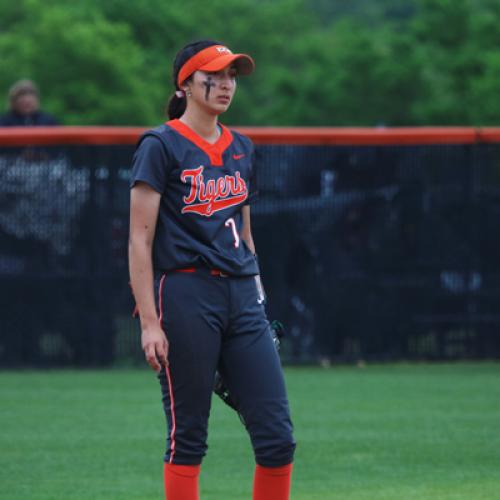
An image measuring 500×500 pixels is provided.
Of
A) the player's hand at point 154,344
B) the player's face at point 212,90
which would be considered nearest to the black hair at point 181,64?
the player's face at point 212,90

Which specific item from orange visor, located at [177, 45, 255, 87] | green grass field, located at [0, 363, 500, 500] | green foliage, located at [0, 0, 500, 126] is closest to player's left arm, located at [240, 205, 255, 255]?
orange visor, located at [177, 45, 255, 87]

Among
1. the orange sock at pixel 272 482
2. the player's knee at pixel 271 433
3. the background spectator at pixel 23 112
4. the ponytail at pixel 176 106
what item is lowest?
the orange sock at pixel 272 482

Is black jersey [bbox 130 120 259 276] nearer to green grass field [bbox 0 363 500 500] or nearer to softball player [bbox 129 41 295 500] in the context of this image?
softball player [bbox 129 41 295 500]

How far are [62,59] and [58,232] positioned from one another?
103 ft

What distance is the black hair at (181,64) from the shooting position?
5245mm

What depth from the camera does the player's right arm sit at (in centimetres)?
498

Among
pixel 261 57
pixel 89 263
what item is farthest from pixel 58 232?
pixel 261 57

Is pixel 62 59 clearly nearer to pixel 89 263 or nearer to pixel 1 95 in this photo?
pixel 1 95

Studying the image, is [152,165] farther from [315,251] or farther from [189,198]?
[315,251]

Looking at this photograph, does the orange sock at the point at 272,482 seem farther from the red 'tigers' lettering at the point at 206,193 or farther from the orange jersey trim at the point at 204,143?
the orange jersey trim at the point at 204,143

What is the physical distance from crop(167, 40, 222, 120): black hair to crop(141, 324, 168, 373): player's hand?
916mm

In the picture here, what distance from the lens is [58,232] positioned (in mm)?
10758

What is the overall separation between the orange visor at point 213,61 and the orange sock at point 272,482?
154 cm

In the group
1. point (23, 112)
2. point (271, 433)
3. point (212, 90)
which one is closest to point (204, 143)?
point (212, 90)
